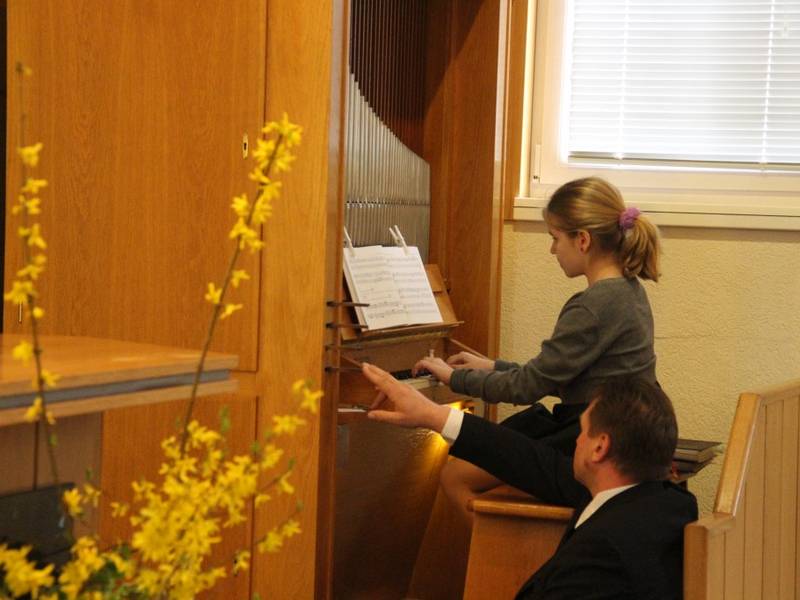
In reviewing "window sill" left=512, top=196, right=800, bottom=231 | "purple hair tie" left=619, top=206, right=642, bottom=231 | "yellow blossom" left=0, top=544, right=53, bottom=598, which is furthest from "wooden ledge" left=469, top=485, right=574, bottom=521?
"yellow blossom" left=0, top=544, right=53, bottom=598

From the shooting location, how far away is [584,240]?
11.0 ft

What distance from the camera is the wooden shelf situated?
132 cm

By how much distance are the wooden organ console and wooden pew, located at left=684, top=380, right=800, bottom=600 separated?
3.19 ft

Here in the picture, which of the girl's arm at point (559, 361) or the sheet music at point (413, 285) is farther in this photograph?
the sheet music at point (413, 285)

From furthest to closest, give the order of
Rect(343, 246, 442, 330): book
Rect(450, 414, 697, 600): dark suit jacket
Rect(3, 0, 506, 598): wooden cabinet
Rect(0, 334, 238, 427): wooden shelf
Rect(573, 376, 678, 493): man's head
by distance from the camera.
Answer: Rect(343, 246, 442, 330): book < Rect(3, 0, 506, 598): wooden cabinet < Rect(573, 376, 678, 493): man's head < Rect(450, 414, 697, 600): dark suit jacket < Rect(0, 334, 238, 427): wooden shelf

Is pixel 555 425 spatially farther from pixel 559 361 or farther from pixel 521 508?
pixel 521 508

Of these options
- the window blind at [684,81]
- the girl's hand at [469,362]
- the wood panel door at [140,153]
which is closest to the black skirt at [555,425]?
the girl's hand at [469,362]

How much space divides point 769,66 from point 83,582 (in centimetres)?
390

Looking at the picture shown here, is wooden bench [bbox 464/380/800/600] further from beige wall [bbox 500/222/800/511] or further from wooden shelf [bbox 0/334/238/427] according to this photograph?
wooden shelf [bbox 0/334/238/427]

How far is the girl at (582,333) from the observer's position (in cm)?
321

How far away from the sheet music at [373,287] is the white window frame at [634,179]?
102 cm

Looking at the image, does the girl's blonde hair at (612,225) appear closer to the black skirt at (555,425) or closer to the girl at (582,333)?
the girl at (582,333)

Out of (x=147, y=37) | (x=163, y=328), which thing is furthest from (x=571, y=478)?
(x=147, y=37)

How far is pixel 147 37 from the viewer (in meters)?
3.26
